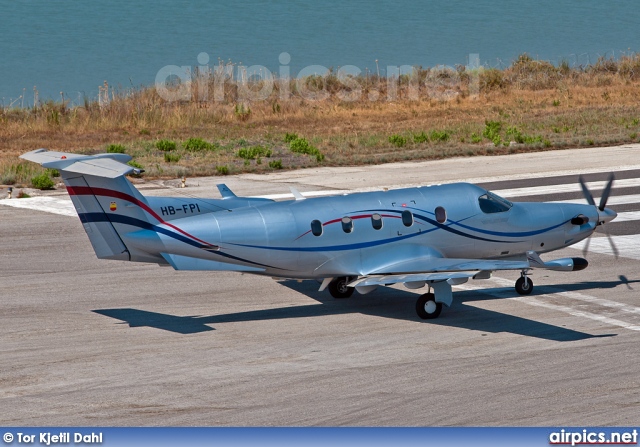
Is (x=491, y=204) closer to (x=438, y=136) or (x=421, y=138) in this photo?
(x=421, y=138)

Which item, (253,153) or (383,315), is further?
(253,153)

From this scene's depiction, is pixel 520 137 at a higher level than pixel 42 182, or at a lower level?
higher

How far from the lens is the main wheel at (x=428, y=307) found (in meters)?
18.2

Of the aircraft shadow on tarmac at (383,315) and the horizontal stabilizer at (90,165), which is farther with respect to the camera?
the aircraft shadow on tarmac at (383,315)

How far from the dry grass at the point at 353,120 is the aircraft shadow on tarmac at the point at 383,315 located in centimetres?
1756

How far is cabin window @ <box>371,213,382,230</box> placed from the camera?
1867 cm

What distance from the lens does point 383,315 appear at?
18750mm

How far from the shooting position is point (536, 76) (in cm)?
6300

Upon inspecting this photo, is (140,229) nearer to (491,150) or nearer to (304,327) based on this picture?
(304,327)

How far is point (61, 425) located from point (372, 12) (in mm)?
119945

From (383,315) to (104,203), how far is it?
5842 mm

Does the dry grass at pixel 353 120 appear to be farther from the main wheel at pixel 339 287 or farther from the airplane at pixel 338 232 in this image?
the airplane at pixel 338 232

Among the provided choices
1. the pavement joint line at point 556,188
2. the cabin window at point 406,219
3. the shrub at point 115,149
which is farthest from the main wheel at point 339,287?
the shrub at point 115,149

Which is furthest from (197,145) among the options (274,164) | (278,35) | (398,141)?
(278,35)
